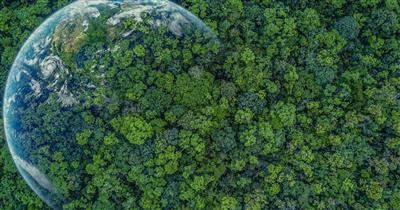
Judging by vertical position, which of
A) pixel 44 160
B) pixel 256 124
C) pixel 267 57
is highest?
pixel 267 57

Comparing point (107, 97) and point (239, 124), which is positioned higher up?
point (239, 124)

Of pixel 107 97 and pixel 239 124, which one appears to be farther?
pixel 107 97

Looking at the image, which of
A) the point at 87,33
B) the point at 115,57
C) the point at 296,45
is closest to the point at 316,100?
the point at 296,45

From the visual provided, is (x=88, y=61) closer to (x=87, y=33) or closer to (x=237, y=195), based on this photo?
(x=87, y=33)
